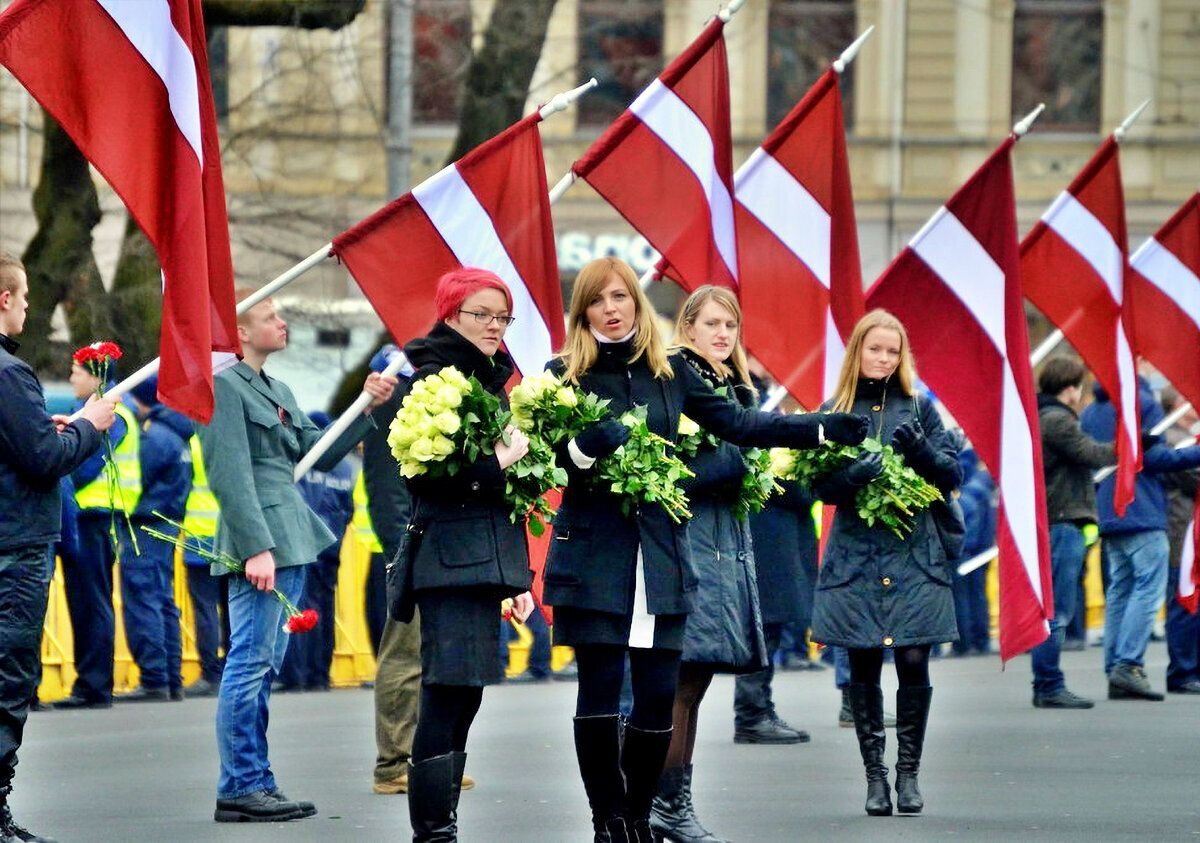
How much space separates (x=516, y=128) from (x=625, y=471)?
287 centimetres

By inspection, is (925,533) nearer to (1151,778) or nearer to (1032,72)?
(1151,778)

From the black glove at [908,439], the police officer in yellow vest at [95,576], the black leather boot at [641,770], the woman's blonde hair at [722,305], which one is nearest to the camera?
the black leather boot at [641,770]

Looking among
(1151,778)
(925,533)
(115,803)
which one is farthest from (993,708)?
(115,803)

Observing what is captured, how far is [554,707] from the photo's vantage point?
1366 centimetres

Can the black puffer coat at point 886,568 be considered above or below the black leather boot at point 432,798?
above

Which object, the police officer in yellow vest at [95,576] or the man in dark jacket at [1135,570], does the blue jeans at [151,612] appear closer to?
the police officer in yellow vest at [95,576]

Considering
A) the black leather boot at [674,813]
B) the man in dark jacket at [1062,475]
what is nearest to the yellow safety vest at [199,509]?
the man in dark jacket at [1062,475]

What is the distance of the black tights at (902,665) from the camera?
9.25m

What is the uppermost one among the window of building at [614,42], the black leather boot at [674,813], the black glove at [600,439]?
the window of building at [614,42]

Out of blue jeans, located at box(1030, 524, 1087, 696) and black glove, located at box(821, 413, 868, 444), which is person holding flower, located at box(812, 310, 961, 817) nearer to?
black glove, located at box(821, 413, 868, 444)

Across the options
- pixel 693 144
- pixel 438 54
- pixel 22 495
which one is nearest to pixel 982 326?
pixel 693 144

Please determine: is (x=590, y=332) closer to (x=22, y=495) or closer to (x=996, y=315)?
(x=22, y=495)

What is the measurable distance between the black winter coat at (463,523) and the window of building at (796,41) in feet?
93.8

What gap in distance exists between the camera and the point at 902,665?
9273mm
